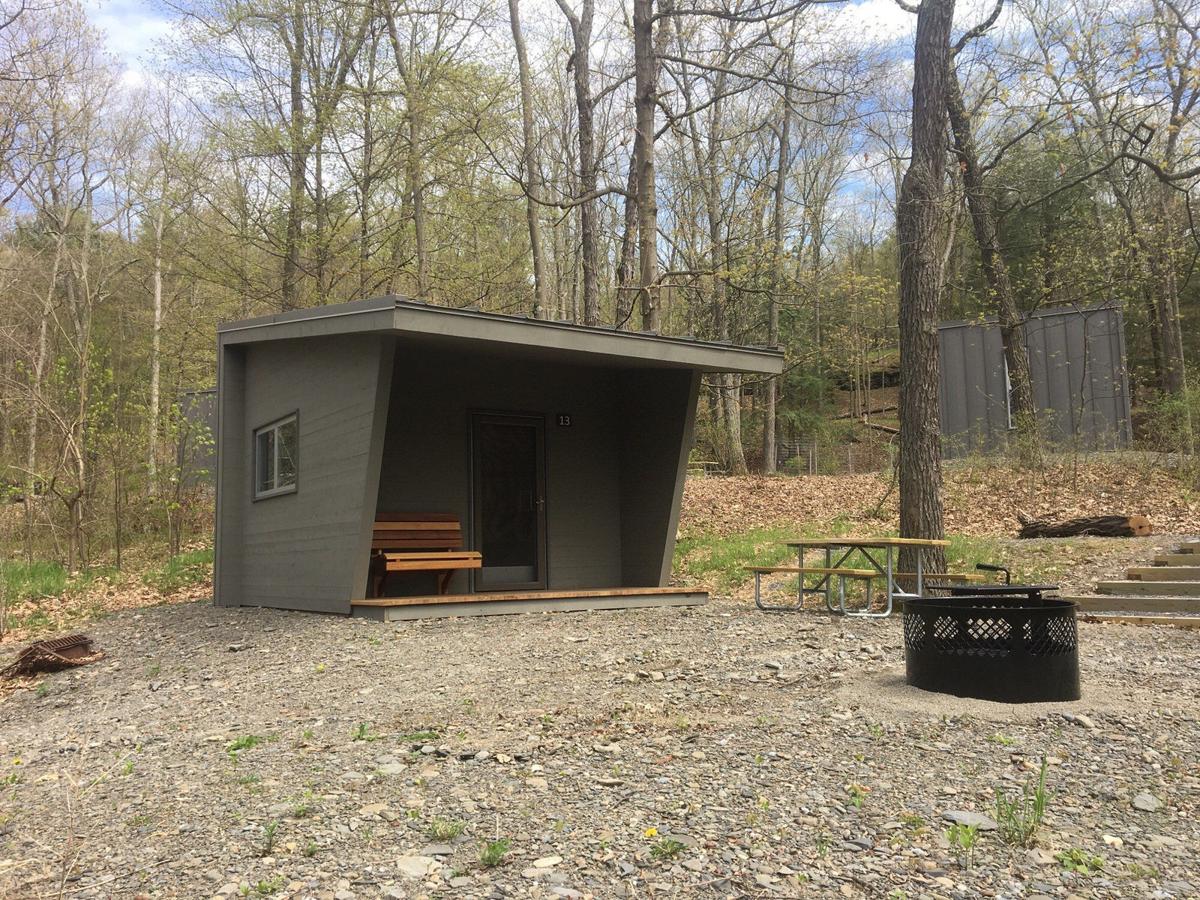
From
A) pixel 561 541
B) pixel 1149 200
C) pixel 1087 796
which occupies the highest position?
pixel 1149 200

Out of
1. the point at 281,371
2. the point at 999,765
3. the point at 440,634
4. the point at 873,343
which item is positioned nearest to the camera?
the point at 999,765

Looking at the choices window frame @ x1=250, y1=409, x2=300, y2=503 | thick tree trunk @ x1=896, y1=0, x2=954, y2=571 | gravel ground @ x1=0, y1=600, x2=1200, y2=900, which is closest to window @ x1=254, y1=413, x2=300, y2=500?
window frame @ x1=250, y1=409, x2=300, y2=503

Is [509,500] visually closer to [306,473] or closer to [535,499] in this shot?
[535,499]

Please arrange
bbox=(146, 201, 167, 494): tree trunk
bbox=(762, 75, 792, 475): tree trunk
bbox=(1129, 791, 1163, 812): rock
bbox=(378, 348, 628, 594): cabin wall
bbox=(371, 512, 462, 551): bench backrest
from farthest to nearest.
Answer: bbox=(762, 75, 792, 475): tree trunk
bbox=(146, 201, 167, 494): tree trunk
bbox=(378, 348, 628, 594): cabin wall
bbox=(371, 512, 462, 551): bench backrest
bbox=(1129, 791, 1163, 812): rock

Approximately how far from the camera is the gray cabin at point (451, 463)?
823 cm

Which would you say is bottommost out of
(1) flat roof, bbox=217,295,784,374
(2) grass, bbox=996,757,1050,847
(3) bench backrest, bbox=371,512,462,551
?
(2) grass, bbox=996,757,1050,847

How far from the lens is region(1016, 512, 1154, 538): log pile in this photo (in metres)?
10.9

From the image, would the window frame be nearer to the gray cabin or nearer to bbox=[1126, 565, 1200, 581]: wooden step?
the gray cabin

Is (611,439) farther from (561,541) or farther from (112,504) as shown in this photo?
(112,504)

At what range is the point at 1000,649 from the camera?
180 inches

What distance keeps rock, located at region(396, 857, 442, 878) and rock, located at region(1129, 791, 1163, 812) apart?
2401 mm

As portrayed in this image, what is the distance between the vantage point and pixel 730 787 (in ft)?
11.5

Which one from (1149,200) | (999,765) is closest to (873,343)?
(1149,200)

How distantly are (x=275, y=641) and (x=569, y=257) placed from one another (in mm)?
20148
